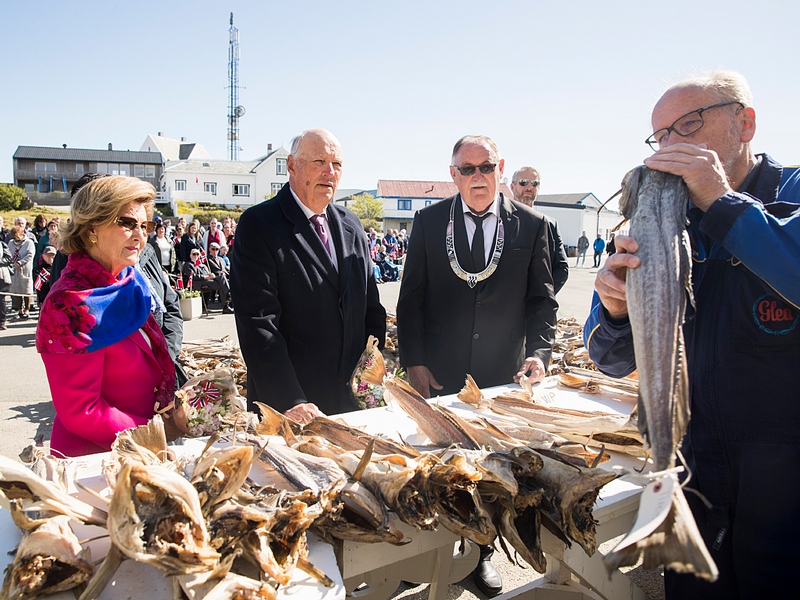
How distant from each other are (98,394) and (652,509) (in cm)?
214

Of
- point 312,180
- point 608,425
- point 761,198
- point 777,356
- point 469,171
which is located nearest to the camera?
point 777,356

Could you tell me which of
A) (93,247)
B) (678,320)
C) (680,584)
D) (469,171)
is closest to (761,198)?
(678,320)

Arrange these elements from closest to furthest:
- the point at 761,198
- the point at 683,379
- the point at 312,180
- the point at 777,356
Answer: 1. the point at 683,379
2. the point at 777,356
3. the point at 761,198
4. the point at 312,180

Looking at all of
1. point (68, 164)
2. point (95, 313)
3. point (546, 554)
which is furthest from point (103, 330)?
point (68, 164)

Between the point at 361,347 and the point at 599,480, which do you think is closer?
the point at 599,480

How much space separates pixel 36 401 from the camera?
6.73 meters

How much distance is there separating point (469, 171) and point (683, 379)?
98.6 inches

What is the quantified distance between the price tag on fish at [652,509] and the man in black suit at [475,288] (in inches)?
96.9

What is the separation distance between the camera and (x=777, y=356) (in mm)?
1718

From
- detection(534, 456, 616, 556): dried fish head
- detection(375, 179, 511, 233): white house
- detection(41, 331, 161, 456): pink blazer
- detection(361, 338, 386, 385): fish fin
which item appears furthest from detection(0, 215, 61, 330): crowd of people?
detection(375, 179, 511, 233): white house

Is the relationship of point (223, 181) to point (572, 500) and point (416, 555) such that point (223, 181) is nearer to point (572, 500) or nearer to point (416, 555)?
point (416, 555)

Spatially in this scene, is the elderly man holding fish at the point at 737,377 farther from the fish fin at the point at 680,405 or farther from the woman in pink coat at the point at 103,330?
the woman in pink coat at the point at 103,330

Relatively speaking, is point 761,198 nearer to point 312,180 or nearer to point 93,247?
point 312,180

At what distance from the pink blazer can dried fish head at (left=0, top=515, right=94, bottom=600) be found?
1047 millimetres
